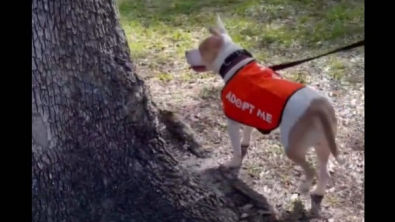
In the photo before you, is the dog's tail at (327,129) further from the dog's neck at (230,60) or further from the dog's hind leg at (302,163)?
the dog's neck at (230,60)

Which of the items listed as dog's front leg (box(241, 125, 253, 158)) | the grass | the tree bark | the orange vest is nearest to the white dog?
the orange vest

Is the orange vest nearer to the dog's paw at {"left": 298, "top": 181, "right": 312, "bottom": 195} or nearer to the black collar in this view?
the black collar

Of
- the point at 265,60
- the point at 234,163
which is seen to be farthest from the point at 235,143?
the point at 265,60

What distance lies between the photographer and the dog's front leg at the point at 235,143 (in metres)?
4.53

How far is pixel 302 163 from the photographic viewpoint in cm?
421

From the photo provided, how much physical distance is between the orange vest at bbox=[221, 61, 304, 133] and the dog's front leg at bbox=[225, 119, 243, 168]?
0.33 ft

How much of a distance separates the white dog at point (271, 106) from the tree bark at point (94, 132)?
57cm

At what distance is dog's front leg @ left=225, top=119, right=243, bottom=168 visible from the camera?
178 inches

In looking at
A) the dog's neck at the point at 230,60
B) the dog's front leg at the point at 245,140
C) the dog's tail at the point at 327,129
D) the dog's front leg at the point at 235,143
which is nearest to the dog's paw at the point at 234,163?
the dog's front leg at the point at 235,143

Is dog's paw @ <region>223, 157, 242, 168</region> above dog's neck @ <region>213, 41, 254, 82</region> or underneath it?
underneath

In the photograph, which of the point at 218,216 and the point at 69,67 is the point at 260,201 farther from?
the point at 69,67

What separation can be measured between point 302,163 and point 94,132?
121 centimetres

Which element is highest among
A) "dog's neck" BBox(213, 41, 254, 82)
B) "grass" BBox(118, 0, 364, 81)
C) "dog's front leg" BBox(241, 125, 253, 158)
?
"dog's neck" BBox(213, 41, 254, 82)

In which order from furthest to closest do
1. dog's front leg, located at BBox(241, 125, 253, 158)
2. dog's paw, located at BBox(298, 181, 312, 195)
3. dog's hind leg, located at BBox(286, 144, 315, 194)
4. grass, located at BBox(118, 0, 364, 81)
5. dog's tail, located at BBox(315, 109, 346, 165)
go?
grass, located at BBox(118, 0, 364, 81)
dog's front leg, located at BBox(241, 125, 253, 158)
dog's paw, located at BBox(298, 181, 312, 195)
dog's hind leg, located at BBox(286, 144, 315, 194)
dog's tail, located at BBox(315, 109, 346, 165)
